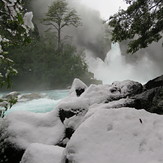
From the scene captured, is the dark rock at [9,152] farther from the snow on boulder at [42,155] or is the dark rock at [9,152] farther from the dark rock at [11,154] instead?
the snow on boulder at [42,155]

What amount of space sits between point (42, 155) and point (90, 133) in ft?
2.89

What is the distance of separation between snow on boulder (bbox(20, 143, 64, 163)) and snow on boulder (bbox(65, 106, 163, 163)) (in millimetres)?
522

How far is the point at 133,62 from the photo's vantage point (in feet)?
143

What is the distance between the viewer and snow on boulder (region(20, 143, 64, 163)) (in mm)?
2615

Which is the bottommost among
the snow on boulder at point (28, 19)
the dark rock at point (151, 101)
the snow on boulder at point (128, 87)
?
the dark rock at point (151, 101)

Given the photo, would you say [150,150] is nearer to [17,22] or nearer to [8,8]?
[17,22]

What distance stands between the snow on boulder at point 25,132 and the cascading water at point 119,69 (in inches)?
1503

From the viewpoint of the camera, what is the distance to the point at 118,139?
2.24 m

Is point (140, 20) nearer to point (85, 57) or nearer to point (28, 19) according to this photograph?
point (28, 19)

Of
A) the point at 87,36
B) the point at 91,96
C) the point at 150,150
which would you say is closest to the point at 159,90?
the point at 91,96

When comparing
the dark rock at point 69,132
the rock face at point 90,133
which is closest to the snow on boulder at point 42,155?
the rock face at point 90,133

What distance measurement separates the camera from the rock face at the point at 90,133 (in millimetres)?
2086

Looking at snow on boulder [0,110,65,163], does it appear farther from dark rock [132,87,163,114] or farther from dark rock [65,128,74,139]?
dark rock [132,87,163,114]

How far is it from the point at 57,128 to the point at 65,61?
23.6 metres
